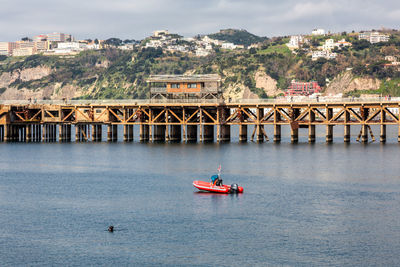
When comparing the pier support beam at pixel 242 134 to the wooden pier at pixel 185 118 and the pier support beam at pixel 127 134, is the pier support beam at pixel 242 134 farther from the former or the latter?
the pier support beam at pixel 127 134

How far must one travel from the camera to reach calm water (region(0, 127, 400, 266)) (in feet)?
179

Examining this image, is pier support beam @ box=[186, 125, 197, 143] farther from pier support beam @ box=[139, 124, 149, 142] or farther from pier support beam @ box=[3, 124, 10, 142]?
pier support beam @ box=[3, 124, 10, 142]

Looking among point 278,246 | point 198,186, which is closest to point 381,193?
point 198,186

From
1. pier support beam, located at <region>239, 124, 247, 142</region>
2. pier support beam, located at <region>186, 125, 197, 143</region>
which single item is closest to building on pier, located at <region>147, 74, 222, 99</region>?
pier support beam, located at <region>239, 124, 247, 142</region>

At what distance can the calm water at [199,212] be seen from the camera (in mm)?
54438

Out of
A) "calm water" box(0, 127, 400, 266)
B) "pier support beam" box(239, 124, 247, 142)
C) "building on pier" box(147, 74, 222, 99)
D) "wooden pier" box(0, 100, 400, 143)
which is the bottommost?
"calm water" box(0, 127, 400, 266)

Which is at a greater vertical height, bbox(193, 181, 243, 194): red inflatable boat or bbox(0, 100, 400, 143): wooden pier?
bbox(0, 100, 400, 143): wooden pier

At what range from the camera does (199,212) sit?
2721 inches

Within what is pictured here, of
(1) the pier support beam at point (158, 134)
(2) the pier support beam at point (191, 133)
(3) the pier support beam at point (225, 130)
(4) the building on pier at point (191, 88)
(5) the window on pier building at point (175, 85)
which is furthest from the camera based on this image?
(2) the pier support beam at point (191, 133)

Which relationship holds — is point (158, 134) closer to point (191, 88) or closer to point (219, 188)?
point (191, 88)

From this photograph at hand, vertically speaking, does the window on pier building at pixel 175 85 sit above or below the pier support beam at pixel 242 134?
above

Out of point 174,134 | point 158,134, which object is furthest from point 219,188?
point 174,134

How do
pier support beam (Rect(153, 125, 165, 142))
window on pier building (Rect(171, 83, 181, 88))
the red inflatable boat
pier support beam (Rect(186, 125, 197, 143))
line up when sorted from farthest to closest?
pier support beam (Rect(186, 125, 197, 143)) → pier support beam (Rect(153, 125, 165, 142)) → window on pier building (Rect(171, 83, 181, 88)) → the red inflatable boat

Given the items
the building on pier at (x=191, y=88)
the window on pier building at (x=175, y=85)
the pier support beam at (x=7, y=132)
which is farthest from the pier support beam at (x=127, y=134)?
the pier support beam at (x=7, y=132)
